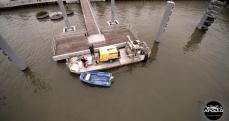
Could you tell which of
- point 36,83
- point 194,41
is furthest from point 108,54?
point 194,41

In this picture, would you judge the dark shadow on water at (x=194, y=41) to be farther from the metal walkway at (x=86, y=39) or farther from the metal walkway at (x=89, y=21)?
the metal walkway at (x=89, y=21)

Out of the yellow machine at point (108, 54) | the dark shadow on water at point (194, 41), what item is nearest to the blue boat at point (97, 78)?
the yellow machine at point (108, 54)

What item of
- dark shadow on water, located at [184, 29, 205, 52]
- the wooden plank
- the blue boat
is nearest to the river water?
dark shadow on water, located at [184, 29, 205, 52]

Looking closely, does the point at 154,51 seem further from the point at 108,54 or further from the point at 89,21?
the point at 89,21

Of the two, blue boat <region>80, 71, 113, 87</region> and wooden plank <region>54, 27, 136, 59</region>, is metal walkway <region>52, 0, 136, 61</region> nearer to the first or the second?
wooden plank <region>54, 27, 136, 59</region>

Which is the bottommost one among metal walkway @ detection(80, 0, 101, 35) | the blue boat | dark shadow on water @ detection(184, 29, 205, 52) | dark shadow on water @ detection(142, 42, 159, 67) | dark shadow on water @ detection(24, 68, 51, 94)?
dark shadow on water @ detection(24, 68, 51, 94)

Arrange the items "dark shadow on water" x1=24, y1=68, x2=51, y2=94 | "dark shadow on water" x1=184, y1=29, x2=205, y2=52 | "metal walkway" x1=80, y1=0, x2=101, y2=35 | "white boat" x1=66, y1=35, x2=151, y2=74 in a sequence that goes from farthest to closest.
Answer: "metal walkway" x1=80, y1=0, x2=101, y2=35 → "dark shadow on water" x1=184, y1=29, x2=205, y2=52 → "white boat" x1=66, y1=35, x2=151, y2=74 → "dark shadow on water" x1=24, y1=68, x2=51, y2=94

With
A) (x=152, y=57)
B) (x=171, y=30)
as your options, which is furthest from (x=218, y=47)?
(x=152, y=57)
